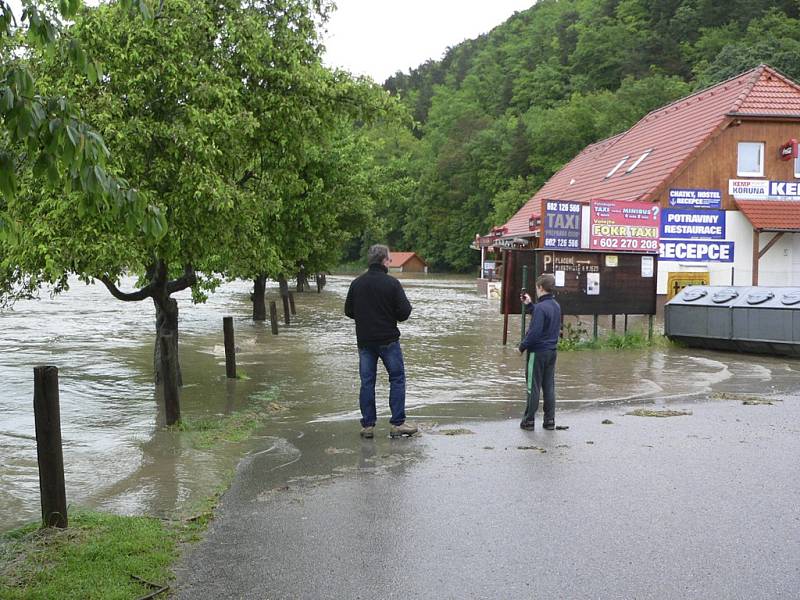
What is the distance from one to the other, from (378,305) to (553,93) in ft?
301

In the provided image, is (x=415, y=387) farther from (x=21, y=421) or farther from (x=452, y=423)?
(x=21, y=421)

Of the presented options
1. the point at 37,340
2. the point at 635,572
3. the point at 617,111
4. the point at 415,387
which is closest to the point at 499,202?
the point at 617,111

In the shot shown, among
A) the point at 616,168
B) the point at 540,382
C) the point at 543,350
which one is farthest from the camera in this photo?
the point at 616,168

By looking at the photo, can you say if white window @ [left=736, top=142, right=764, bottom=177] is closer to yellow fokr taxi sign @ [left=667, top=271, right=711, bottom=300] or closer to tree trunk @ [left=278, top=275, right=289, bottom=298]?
yellow fokr taxi sign @ [left=667, top=271, right=711, bottom=300]

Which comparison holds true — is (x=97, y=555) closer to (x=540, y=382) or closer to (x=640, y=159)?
(x=540, y=382)

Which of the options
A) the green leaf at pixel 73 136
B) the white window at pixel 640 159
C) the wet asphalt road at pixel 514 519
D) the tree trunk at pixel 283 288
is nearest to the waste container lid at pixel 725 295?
the wet asphalt road at pixel 514 519

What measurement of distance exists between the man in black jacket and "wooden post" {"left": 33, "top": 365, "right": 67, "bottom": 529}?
3.22 metres

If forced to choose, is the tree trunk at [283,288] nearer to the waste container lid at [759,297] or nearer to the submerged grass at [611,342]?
the submerged grass at [611,342]

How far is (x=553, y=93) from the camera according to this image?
95.3m

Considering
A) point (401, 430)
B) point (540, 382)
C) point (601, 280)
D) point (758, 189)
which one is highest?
point (758, 189)

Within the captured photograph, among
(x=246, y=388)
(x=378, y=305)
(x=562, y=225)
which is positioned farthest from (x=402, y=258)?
(x=378, y=305)

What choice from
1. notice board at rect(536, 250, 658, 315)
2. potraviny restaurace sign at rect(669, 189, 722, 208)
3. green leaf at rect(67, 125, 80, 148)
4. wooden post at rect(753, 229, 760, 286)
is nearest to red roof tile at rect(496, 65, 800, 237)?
potraviny restaurace sign at rect(669, 189, 722, 208)

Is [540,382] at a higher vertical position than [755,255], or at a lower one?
lower

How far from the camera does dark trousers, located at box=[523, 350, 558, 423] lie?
9.02m
